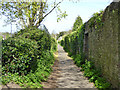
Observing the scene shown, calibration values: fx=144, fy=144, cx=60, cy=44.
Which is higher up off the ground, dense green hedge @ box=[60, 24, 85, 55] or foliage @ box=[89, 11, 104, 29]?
foliage @ box=[89, 11, 104, 29]

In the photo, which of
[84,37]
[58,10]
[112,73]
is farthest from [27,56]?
[84,37]

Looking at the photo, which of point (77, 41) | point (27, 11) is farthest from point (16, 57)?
point (77, 41)

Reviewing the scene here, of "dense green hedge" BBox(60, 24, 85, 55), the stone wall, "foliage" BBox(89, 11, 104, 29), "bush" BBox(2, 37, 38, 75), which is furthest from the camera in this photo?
"dense green hedge" BBox(60, 24, 85, 55)

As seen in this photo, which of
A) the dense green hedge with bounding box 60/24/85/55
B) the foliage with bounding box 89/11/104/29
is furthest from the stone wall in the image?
the dense green hedge with bounding box 60/24/85/55

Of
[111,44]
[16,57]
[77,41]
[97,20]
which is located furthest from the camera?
[77,41]

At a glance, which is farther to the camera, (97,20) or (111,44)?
(97,20)

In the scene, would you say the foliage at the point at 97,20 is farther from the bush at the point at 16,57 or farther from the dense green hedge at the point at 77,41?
the bush at the point at 16,57

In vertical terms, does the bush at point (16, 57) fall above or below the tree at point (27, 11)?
below

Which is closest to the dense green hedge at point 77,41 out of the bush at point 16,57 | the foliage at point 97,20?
the foliage at point 97,20

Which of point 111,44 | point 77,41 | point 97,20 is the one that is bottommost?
point 111,44

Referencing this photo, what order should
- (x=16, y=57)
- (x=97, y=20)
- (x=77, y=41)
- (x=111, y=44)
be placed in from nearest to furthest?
(x=111, y=44)
(x=16, y=57)
(x=97, y=20)
(x=77, y=41)

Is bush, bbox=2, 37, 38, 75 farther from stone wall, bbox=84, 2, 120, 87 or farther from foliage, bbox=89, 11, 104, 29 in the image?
foliage, bbox=89, 11, 104, 29

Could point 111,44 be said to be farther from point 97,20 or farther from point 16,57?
point 16,57

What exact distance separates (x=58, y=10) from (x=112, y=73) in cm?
509
